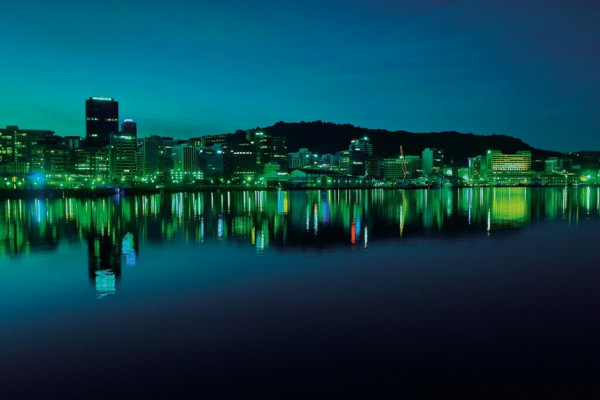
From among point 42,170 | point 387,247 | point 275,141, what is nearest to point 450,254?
point 387,247

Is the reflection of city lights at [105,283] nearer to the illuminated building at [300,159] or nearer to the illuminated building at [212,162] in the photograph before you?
the illuminated building at [212,162]

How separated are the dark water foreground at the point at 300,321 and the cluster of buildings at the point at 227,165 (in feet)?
297

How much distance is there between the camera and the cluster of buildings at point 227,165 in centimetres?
11406

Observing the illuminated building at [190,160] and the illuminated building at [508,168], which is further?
the illuminated building at [508,168]

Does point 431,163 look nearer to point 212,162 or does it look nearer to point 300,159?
point 300,159

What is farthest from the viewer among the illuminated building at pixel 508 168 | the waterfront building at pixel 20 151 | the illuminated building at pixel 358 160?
the illuminated building at pixel 508 168

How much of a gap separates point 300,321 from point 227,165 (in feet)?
428

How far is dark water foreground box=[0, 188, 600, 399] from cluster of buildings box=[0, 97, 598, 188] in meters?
90.6

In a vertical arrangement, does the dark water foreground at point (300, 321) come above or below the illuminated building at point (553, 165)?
below

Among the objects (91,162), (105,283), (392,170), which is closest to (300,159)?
(392,170)

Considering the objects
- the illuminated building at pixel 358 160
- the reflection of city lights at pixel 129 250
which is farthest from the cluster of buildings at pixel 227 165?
the reflection of city lights at pixel 129 250

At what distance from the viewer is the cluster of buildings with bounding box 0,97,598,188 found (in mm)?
114062

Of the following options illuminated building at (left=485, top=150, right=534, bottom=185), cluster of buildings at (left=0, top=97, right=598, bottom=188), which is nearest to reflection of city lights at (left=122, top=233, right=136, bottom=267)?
cluster of buildings at (left=0, top=97, right=598, bottom=188)

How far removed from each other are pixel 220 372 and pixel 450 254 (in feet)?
31.0
